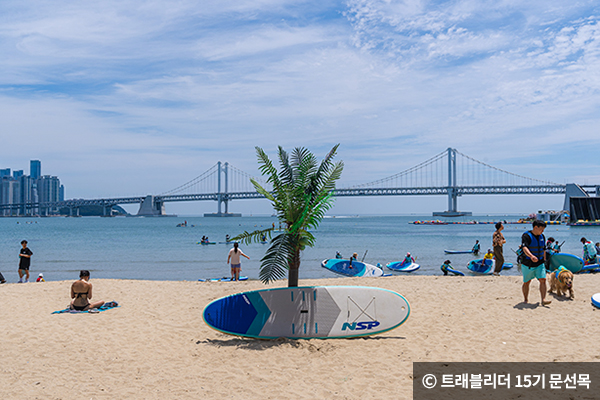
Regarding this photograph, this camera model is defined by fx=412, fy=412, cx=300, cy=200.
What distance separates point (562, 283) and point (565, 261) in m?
3.50

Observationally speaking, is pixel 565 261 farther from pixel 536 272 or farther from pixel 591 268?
pixel 536 272

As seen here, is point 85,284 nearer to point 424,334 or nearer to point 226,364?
point 226,364

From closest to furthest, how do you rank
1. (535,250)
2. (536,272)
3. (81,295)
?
(535,250)
(536,272)
(81,295)

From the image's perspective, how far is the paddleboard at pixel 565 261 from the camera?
981 cm

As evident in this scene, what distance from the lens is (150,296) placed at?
27.6ft

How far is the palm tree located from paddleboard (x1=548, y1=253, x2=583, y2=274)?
6.65 metres

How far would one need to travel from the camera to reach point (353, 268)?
1446 cm

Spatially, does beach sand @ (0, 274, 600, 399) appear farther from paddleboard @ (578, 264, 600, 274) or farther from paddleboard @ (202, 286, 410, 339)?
paddleboard @ (578, 264, 600, 274)

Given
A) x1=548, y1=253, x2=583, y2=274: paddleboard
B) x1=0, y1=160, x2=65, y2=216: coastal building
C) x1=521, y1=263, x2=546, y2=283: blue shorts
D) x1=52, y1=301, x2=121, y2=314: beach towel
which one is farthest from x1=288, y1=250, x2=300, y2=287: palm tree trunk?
x1=0, y1=160, x2=65, y2=216: coastal building

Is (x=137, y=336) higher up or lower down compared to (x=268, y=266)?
lower down

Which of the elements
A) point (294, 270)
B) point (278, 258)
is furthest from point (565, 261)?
point (278, 258)

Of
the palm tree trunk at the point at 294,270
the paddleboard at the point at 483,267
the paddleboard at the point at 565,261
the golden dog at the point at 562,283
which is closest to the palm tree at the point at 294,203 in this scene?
the palm tree trunk at the point at 294,270

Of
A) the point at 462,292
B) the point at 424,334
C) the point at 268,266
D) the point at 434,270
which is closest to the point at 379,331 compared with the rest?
the point at 424,334

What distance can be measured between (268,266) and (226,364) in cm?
144
